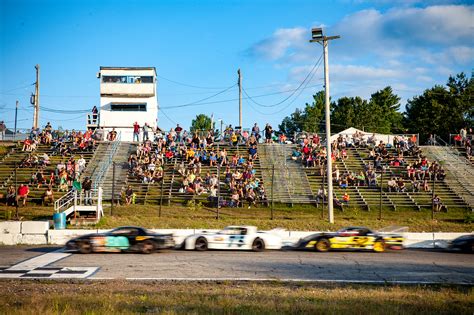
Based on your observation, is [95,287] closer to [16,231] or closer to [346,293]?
[346,293]

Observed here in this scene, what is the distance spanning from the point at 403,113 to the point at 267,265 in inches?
3731

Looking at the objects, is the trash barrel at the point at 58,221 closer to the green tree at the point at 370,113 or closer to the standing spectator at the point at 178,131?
the standing spectator at the point at 178,131

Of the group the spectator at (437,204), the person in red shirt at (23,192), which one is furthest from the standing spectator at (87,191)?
the spectator at (437,204)

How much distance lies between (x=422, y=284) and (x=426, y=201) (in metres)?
19.8

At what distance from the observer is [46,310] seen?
10477 mm

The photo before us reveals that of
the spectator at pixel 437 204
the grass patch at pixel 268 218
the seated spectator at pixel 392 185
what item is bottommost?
the grass patch at pixel 268 218

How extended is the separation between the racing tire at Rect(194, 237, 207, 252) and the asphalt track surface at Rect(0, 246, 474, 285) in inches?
19.7

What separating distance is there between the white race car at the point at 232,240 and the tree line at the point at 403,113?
164ft

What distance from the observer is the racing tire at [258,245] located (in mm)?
22016

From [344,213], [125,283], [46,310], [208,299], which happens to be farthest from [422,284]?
[344,213]

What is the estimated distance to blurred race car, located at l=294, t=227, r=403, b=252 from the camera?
21.7 m

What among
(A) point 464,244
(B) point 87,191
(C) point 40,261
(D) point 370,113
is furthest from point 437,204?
(D) point 370,113

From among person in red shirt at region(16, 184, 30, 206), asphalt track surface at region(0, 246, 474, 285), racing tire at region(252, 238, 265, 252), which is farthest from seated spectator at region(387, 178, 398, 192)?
person in red shirt at region(16, 184, 30, 206)

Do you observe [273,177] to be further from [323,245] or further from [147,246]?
[147,246]
